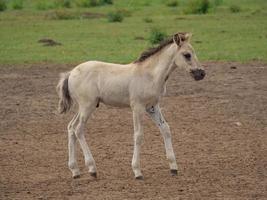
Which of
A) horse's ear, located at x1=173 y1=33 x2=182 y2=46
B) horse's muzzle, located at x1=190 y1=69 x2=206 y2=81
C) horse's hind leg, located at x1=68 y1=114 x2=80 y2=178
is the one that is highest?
horse's ear, located at x1=173 y1=33 x2=182 y2=46

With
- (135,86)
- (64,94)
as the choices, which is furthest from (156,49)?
(64,94)

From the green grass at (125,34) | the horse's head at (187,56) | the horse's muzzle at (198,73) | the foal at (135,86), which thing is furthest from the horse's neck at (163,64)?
the green grass at (125,34)

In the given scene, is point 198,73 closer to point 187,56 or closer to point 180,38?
point 187,56

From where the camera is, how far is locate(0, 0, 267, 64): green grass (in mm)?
23906

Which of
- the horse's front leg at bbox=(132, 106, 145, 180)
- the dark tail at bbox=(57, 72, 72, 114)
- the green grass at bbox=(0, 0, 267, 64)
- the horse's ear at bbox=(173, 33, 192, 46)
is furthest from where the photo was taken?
the green grass at bbox=(0, 0, 267, 64)

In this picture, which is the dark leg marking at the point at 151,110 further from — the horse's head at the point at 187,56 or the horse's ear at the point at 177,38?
the horse's ear at the point at 177,38

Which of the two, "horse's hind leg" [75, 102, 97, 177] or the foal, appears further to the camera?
"horse's hind leg" [75, 102, 97, 177]

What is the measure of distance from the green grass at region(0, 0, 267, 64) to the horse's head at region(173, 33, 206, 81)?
11391mm

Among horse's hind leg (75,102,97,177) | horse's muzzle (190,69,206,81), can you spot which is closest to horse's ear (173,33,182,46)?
horse's muzzle (190,69,206,81)

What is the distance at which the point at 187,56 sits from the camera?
11.1 m

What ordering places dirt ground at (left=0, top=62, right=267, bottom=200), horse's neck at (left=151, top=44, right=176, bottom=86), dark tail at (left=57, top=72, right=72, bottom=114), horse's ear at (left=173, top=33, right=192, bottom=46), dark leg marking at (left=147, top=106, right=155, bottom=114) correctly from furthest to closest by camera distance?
dark tail at (left=57, top=72, right=72, bottom=114), dark leg marking at (left=147, top=106, right=155, bottom=114), horse's neck at (left=151, top=44, right=176, bottom=86), horse's ear at (left=173, top=33, right=192, bottom=46), dirt ground at (left=0, top=62, right=267, bottom=200)

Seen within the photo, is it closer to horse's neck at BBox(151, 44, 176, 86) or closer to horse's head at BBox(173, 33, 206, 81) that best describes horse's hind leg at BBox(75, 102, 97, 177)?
horse's neck at BBox(151, 44, 176, 86)

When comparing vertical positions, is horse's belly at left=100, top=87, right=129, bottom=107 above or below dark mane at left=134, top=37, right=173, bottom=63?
below

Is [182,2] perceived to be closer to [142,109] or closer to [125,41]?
[125,41]
